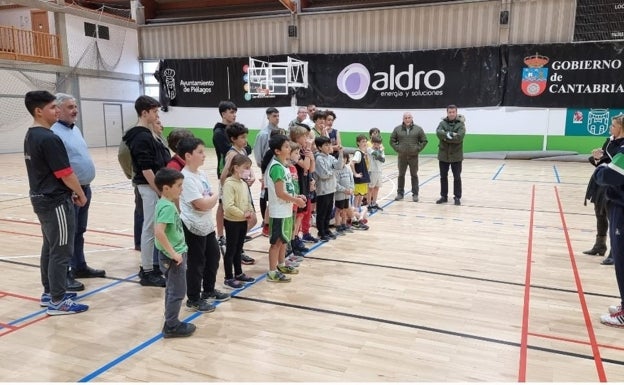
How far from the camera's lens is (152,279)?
4.00m

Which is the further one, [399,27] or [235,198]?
[399,27]

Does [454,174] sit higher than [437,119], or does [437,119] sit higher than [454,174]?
[437,119]

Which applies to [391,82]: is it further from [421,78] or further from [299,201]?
[299,201]

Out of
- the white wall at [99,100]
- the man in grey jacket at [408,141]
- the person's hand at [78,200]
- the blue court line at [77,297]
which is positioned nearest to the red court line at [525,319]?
the man in grey jacket at [408,141]

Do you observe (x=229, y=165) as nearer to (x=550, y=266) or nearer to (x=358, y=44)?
(x=550, y=266)

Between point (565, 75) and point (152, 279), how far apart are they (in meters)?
14.2

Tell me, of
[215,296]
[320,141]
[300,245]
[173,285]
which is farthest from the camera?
[320,141]

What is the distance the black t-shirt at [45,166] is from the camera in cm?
307

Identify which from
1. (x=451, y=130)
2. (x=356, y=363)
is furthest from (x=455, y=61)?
(x=356, y=363)

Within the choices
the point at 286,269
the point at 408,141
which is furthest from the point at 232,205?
the point at 408,141

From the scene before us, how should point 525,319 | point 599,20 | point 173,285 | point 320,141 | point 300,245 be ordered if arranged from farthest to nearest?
point 599,20 → point 320,141 → point 300,245 → point 525,319 → point 173,285

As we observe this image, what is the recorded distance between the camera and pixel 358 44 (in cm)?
1641

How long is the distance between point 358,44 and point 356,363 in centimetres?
1507

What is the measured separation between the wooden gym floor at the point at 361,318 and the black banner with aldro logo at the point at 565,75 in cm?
986
